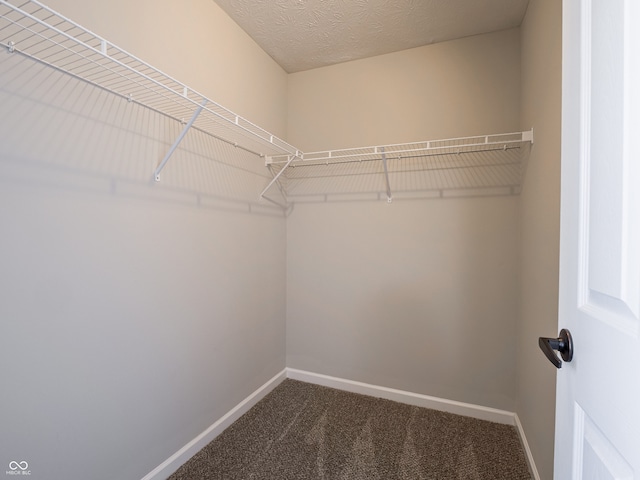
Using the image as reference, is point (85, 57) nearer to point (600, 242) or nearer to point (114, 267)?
point (114, 267)

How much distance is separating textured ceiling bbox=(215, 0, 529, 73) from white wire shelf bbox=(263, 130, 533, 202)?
707mm

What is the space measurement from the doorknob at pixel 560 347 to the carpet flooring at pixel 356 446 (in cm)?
125

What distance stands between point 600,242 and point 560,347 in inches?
10.6

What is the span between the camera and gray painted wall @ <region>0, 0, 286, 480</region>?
95 cm

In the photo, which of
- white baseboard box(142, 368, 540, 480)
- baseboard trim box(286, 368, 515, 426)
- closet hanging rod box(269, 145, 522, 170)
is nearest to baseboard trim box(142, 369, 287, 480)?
white baseboard box(142, 368, 540, 480)

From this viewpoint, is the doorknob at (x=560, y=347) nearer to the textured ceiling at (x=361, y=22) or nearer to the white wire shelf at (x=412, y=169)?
the white wire shelf at (x=412, y=169)

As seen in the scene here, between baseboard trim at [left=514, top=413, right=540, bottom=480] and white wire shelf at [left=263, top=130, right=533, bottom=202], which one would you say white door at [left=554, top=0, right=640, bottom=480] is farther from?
white wire shelf at [left=263, top=130, right=533, bottom=202]

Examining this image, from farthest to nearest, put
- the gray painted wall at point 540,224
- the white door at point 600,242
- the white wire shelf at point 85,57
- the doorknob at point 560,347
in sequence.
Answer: the gray painted wall at point 540,224 < the white wire shelf at point 85,57 < the doorknob at point 560,347 < the white door at point 600,242

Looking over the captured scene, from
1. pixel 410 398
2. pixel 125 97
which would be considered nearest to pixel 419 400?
pixel 410 398

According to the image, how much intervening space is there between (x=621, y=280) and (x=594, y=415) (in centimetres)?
26

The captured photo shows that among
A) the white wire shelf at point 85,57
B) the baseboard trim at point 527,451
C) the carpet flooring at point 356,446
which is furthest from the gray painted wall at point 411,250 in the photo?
the white wire shelf at point 85,57

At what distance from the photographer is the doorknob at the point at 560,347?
25.0 inches

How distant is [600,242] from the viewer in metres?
0.54

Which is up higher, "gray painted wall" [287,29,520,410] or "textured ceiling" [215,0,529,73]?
"textured ceiling" [215,0,529,73]
